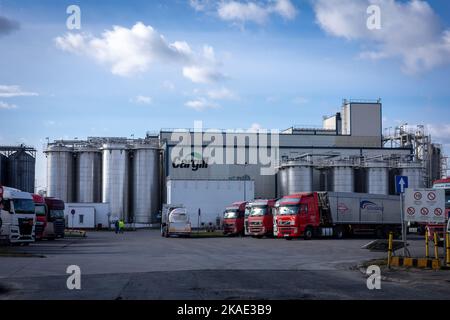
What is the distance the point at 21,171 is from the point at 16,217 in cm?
3398

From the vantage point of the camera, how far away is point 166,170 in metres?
73.4

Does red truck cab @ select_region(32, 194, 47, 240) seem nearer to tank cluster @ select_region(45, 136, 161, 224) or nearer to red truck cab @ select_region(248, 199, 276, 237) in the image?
red truck cab @ select_region(248, 199, 276, 237)

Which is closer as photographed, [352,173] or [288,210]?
[288,210]

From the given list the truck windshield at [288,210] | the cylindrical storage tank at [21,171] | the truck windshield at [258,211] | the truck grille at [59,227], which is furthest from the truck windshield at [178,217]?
the cylindrical storage tank at [21,171]

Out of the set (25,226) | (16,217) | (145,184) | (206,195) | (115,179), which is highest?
(115,179)

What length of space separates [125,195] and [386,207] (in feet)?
113

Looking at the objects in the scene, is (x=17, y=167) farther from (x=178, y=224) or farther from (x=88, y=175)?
(x=178, y=224)

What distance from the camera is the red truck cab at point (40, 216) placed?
39875mm

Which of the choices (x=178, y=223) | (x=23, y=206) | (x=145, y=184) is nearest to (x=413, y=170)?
(x=178, y=223)

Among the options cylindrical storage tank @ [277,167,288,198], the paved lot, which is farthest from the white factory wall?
the paved lot

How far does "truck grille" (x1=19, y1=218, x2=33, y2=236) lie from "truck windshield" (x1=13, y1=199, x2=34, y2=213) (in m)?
0.55

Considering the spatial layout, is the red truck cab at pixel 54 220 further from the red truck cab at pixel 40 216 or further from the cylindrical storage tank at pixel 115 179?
the cylindrical storage tank at pixel 115 179

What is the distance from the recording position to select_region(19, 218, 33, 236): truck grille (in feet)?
109

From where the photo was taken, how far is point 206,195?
218 feet
